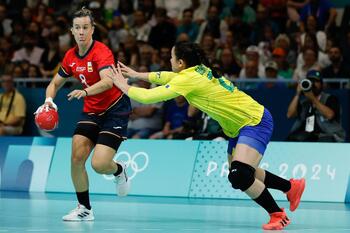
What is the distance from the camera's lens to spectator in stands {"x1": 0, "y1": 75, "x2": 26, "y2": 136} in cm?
1759

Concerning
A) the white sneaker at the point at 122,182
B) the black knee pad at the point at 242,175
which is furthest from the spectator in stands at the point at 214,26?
the black knee pad at the point at 242,175

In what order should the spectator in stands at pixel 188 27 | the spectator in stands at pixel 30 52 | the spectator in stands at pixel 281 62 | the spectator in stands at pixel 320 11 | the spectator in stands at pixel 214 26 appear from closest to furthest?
1. the spectator in stands at pixel 281 62
2. the spectator in stands at pixel 320 11
3. the spectator in stands at pixel 214 26
4. the spectator in stands at pixel 188 27
5. the spectator in stands at pixel 30 52

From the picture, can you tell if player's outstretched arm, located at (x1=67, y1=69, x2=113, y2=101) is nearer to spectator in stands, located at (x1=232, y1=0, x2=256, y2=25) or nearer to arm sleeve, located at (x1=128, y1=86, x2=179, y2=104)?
arm sleeve, located at (x1=128, y1=86, x2=179, y2=104)

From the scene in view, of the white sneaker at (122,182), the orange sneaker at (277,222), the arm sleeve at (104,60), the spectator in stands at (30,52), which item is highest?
the spectator in stands at (30,52)

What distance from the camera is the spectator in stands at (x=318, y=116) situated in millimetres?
14578

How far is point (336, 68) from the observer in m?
16.7

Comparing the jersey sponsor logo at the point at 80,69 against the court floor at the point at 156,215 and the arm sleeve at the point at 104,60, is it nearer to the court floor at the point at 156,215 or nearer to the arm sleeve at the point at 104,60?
the arm sleeve at the point at 104,60

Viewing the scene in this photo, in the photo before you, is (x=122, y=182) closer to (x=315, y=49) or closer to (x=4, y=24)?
(x=315, y=49)

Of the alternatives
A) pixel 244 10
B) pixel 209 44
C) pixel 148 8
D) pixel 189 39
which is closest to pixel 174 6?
pixel 148 8

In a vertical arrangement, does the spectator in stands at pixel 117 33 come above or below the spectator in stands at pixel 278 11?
below

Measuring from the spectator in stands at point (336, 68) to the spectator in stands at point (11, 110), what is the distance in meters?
5.77

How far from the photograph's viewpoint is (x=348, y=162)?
13867 millimetres

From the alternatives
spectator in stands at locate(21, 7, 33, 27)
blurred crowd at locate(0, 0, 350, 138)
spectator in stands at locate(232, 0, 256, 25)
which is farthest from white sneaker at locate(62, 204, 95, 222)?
spectator in stands at locate(21, 7, 33, 27)

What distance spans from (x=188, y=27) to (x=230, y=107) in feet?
31.0
